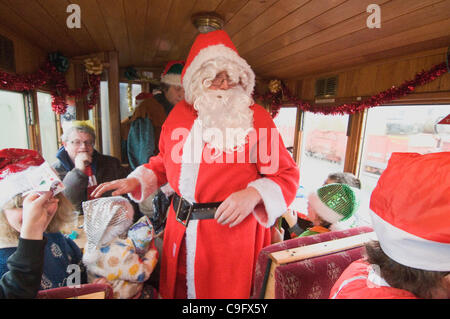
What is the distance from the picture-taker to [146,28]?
1666 millimetres

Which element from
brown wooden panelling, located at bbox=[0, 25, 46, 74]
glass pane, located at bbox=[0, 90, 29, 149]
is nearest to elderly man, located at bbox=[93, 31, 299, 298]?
glass pane, located at bbox=[0, 90, 29, 149]

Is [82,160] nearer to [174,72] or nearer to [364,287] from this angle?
[174,72]

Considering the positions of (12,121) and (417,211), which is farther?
(12,121)

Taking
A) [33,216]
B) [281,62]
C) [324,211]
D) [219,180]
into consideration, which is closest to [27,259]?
[33,216]

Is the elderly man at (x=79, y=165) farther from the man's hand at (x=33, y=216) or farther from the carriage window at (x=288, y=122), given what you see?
the carriage window at (x=288, y=122)

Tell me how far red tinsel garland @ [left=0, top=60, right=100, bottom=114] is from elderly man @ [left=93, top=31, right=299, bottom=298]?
53.0 inches

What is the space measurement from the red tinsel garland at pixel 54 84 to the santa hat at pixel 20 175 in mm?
1090

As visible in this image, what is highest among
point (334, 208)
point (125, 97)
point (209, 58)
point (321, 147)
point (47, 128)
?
point (125, 97)

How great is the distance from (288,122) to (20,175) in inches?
131

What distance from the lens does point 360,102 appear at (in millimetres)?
2236

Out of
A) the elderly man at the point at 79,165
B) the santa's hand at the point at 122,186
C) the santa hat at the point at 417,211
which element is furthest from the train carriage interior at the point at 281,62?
the santa's hand at the point at 122,186

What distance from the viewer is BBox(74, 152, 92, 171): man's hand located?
1.74 metres

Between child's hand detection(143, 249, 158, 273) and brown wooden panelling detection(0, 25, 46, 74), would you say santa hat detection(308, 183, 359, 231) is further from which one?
brown wooden panelling detection(0, 25, 46, 74)
